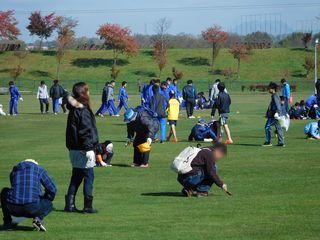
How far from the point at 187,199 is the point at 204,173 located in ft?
1.80

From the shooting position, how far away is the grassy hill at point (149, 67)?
83.1 m

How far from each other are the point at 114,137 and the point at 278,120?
6690 millimetres

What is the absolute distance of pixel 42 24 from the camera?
9750 centimetres

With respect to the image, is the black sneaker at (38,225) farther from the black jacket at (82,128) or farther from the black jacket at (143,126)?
the black jacket at (143,126)

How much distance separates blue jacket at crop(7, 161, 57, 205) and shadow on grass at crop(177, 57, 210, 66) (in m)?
83.6

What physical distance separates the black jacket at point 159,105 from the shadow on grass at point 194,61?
2741 inches

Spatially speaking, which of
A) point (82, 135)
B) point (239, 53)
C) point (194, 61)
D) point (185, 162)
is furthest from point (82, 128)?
point (194, 61)

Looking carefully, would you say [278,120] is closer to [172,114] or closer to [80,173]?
[172,114]

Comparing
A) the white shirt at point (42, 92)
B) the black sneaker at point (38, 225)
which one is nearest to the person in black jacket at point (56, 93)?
the white shirt at point (42, 92)

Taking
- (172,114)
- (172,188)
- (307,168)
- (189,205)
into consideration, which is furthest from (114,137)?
(189,205)

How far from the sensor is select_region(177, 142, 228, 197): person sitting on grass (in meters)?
12.0

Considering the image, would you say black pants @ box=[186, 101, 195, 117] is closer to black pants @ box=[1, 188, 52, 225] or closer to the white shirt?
the white shirt

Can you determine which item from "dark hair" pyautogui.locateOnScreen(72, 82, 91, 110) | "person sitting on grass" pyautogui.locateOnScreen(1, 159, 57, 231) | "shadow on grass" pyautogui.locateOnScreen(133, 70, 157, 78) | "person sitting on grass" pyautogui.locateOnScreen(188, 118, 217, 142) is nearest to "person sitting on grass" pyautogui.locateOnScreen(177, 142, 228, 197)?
"dark hair" pyautogui.locateOnScreen(72, 82, 91, 110)

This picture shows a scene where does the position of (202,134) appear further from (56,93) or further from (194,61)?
(194,61)
